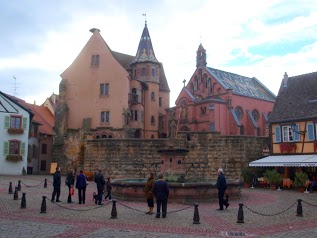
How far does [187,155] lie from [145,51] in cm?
2152

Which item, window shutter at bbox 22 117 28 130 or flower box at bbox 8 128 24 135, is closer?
flower box at bbox 8 128 24 135

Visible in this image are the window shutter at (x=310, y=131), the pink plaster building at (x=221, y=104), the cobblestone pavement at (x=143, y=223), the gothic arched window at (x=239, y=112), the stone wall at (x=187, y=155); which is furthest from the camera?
the gothic arched window at (x=239, y=112)

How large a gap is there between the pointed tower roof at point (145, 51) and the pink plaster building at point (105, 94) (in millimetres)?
130

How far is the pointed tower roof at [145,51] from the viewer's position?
162ft

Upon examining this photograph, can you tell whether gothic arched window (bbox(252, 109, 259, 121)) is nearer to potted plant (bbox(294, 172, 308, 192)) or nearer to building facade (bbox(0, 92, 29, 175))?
potted plant (bbox(294, 172, 308, 192))

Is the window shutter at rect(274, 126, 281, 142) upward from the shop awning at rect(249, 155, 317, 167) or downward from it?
upward

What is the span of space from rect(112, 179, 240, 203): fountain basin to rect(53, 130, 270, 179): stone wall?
1235cm

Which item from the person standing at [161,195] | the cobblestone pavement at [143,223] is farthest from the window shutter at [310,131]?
the person standing at [161,195]

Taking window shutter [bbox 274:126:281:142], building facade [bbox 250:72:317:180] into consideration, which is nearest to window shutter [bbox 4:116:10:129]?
building facade [bbox 250:72:317:180]

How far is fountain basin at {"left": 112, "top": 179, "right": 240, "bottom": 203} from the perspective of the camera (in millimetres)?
17672

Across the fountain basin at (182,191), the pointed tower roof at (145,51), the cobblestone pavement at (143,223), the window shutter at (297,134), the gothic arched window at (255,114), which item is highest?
the pointed tower roof at (145,51)

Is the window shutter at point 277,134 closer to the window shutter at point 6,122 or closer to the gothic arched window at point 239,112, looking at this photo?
the gothic arched window at point 239,112

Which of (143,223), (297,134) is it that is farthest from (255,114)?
(143,223)

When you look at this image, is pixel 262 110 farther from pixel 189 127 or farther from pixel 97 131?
pixel 97 131
